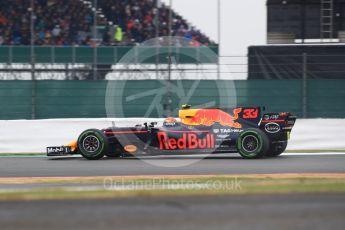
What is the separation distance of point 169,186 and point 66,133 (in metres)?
7.56

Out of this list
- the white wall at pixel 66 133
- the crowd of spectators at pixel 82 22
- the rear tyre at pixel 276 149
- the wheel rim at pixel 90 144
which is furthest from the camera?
the crowd of spectators at pixel 82 22

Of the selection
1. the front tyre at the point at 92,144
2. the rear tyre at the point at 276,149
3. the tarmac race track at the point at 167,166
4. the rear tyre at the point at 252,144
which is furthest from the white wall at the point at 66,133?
the rear tyre at the point at 252,144

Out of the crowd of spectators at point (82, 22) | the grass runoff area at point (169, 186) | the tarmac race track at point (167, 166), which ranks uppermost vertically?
the crowd of spectators at point (82, 22)

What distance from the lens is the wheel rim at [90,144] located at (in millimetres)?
14750

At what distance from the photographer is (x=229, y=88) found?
18.0 m

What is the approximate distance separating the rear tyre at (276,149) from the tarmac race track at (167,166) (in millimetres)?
189

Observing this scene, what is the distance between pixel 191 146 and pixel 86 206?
7215 mm

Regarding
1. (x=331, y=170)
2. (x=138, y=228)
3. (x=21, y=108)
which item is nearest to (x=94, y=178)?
(x=331, y=170)

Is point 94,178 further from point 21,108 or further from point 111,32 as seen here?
point 111,32

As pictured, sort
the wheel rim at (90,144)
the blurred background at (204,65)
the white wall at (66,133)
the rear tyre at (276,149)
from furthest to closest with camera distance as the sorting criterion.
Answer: the blurred background at (204,65)
the white wall at (66,133)
the wheel rim at (90,144)
the rear tyre at (276,149)

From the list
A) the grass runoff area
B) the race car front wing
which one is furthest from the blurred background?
the grass runoff area

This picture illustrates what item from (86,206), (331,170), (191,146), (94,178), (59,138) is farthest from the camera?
(59,138)

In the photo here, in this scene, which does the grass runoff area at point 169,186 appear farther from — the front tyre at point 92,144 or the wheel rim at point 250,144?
the front tyre at point 92,144

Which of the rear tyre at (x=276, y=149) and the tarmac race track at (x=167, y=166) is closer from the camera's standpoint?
the tarmac race track at (x=167, y=166)
